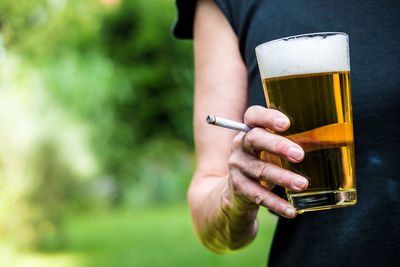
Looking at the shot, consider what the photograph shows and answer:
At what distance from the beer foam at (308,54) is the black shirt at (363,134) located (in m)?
0.21

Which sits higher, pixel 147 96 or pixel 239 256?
pixel 239 256

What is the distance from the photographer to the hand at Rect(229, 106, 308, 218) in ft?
3.47

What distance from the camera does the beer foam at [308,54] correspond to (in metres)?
1.10

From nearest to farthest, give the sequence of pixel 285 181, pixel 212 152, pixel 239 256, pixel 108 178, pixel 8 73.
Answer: pixel 285 181, pixel 212 152, pixel 239 256, pixel 8 73, pixel 108 178

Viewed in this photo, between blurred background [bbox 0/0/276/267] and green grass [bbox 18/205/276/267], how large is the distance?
0.09 ft

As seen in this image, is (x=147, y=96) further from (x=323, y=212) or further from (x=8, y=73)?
(x=323, y=212)

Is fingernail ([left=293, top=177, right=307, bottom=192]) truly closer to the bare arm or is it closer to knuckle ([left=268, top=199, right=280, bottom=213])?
knuckle ([left=268, top=199, right=280, bottom=213])

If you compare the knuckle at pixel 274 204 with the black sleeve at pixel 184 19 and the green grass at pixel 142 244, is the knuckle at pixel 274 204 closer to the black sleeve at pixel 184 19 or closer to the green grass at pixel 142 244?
the black sleeve at pixel 184 19

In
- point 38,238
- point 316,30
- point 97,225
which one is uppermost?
point 316,30

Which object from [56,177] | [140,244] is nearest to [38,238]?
[56,177]

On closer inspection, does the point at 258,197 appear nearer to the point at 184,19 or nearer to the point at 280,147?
the point at 280,147

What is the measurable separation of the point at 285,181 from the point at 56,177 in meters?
7.85

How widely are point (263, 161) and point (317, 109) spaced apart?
0.48ft

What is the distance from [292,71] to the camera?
3.64 feet
